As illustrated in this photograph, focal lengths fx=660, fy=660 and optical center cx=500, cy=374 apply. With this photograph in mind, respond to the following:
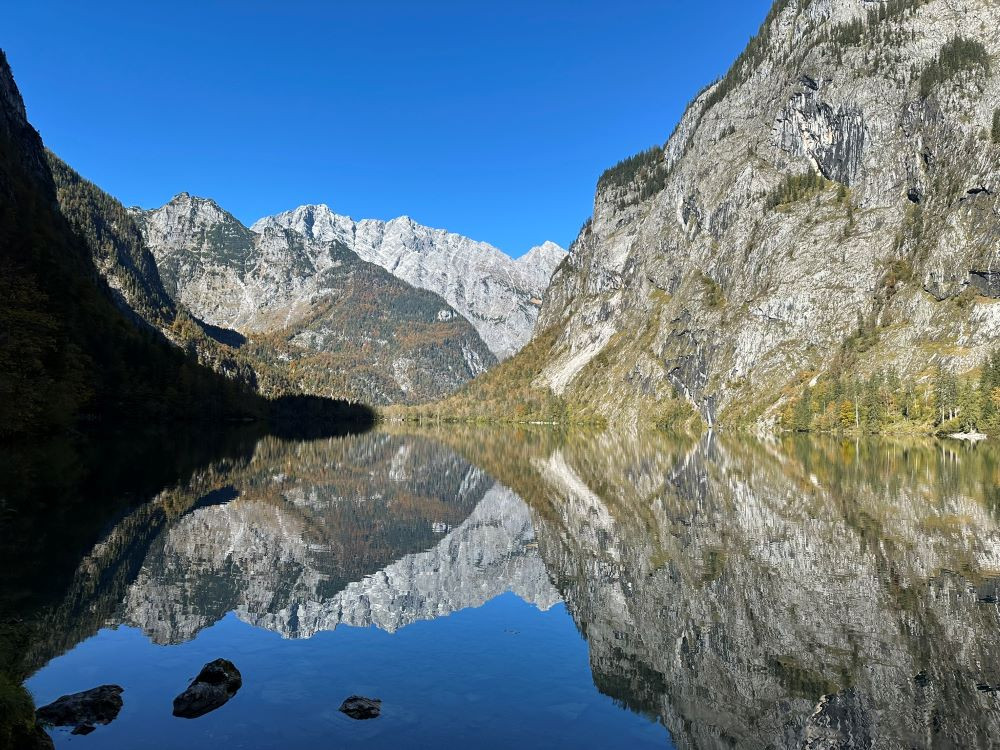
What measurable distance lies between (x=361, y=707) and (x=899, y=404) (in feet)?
502

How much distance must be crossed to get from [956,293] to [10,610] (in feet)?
636

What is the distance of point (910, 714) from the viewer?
50.2 ft

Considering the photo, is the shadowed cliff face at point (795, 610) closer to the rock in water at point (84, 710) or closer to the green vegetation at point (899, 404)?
the rock in water at point (84, 710)

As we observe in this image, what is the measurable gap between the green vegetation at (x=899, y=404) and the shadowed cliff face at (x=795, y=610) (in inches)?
3138

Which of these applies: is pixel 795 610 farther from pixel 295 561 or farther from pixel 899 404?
pixel 899 404

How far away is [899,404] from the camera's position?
14062 cm

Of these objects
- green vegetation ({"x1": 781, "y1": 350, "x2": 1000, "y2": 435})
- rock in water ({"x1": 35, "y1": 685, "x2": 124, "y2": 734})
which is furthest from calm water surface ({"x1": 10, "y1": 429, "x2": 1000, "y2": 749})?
green vegetation ({"x1": 781, "y1": 350, "x2": 1000, "y2": 435})

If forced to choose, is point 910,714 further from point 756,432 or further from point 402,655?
point 756,432

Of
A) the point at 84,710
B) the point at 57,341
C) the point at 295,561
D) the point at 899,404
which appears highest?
the point at 57,341

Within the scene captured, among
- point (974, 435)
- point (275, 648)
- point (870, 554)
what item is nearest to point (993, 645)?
point (870, 554)

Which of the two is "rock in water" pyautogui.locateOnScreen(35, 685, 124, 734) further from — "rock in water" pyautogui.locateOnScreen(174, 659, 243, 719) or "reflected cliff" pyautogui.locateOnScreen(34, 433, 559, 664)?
"reflected cliff" pyautogui.locateOnScreen(34, 433, 559, 664)

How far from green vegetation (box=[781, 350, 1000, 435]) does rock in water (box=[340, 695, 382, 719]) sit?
12672 centimetres

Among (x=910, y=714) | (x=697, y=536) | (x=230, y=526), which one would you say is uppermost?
(x=230, y=526)

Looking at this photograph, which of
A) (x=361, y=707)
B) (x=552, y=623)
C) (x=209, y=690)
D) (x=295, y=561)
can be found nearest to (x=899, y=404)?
(x=552, y=623)
